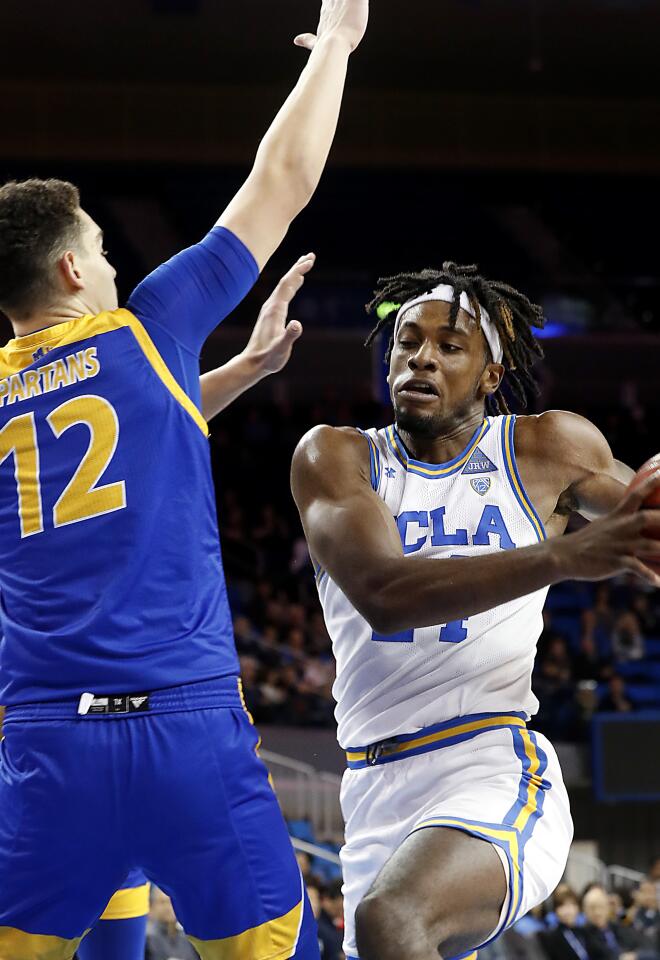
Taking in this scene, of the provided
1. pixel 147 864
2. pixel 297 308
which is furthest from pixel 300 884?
pixel 297 308

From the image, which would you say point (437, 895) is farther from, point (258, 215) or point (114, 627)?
point (258, 215)

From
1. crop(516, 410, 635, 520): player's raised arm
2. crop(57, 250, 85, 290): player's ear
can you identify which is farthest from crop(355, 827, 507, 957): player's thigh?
crop(57, 250, 85, 290): player's ear

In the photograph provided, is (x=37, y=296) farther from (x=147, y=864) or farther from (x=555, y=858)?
(x=555, y=858)

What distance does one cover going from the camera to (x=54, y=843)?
2.38m

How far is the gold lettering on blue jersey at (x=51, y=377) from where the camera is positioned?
252 centimetres

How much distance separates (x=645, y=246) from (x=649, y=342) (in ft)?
5.23

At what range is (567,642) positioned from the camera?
1442 cm

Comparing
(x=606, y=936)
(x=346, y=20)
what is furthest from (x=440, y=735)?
(x=606, y=936)

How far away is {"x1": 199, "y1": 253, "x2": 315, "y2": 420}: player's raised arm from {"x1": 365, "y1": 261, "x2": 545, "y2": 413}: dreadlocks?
39 cm

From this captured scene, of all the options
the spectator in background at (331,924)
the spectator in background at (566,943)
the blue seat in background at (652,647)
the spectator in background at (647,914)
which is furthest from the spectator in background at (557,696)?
the spectator in background at (331,924)

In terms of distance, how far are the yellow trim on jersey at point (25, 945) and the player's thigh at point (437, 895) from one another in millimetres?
698

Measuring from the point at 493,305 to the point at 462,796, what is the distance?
147cm

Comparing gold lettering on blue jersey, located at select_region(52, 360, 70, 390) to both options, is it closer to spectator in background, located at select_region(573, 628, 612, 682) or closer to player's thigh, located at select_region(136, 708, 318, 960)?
player's thigh, located at select_region(136, 708, 318, 960)

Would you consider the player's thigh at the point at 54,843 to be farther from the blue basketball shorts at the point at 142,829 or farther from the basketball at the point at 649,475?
the basketball at the point at 649,475
